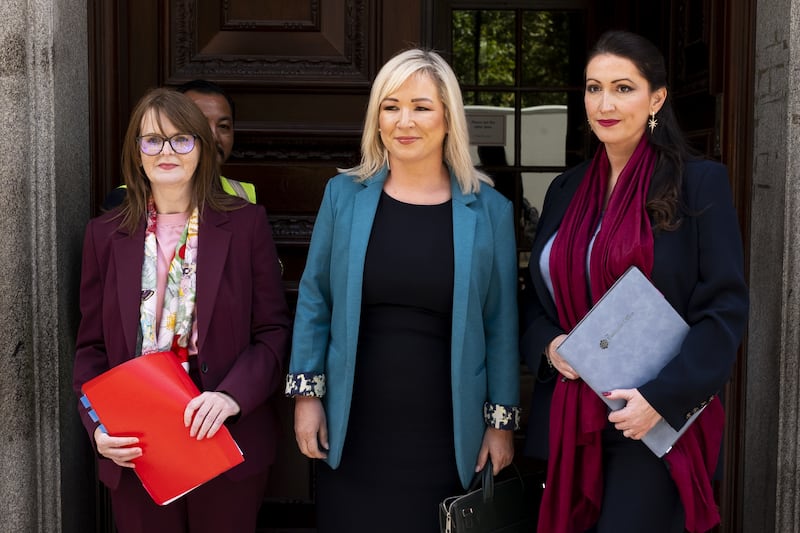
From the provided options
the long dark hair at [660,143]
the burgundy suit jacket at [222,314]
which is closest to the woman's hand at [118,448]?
the burgundy suit jacket at [222,314]

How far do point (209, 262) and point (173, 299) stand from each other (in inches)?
5.9

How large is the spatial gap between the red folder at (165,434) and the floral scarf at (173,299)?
0.14 metres

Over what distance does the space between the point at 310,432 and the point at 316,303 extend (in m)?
0.38

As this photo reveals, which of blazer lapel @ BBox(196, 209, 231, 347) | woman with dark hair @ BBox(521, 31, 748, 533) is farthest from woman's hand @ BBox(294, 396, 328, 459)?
woman with dark hair @ BBox(521, 31, 748, 533)

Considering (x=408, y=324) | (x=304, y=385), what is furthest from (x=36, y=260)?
(x=408, y=324)

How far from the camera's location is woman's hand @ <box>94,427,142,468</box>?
2734 mm

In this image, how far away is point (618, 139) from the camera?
2770 mm

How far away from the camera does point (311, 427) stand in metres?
2.95

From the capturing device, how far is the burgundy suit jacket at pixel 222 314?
9.43 feet

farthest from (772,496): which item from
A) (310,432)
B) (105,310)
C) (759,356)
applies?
(105,310)

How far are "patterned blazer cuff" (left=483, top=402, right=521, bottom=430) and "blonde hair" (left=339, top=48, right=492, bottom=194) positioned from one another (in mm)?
651

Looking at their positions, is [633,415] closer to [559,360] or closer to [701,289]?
[559,360]

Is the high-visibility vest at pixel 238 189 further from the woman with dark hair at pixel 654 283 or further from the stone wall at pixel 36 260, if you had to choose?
the woman with dark hair at pixel 654 283

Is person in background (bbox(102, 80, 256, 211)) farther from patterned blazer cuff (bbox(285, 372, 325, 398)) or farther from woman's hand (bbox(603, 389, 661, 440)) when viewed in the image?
woman's hand (bbox(603, 389, 661, 440))
